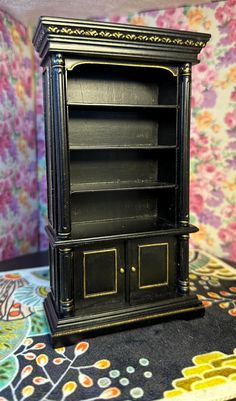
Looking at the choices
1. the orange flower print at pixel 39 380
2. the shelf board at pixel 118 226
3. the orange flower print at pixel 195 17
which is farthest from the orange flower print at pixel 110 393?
the orange flower print at pixel 195 17

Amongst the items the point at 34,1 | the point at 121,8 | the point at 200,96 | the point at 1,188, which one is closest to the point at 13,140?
the point at 1,188

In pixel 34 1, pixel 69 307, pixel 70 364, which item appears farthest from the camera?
pixel 34 1

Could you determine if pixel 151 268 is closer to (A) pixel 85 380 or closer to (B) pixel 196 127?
(A) pixel 85 380

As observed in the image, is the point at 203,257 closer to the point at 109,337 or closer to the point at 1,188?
the point at 109,337

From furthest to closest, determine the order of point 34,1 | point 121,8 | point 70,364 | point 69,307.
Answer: point 121,8 < point 34,1 < point 69,307 < point 70,364

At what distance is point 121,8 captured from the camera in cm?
306

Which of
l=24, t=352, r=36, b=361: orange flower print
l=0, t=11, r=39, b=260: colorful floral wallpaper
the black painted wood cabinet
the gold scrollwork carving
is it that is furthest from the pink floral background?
l=24, t=352, r=36, b=361: orange flower print

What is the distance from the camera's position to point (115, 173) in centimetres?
240

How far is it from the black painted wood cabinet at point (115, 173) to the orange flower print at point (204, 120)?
941 mm

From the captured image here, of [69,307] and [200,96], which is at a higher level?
[200,96]

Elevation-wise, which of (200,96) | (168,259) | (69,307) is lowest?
(69,307)

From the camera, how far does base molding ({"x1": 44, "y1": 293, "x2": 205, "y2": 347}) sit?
6.35ft

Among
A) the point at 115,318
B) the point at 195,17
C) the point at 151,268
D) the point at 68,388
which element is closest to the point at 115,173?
the point at 151,268

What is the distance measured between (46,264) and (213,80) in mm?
2269
